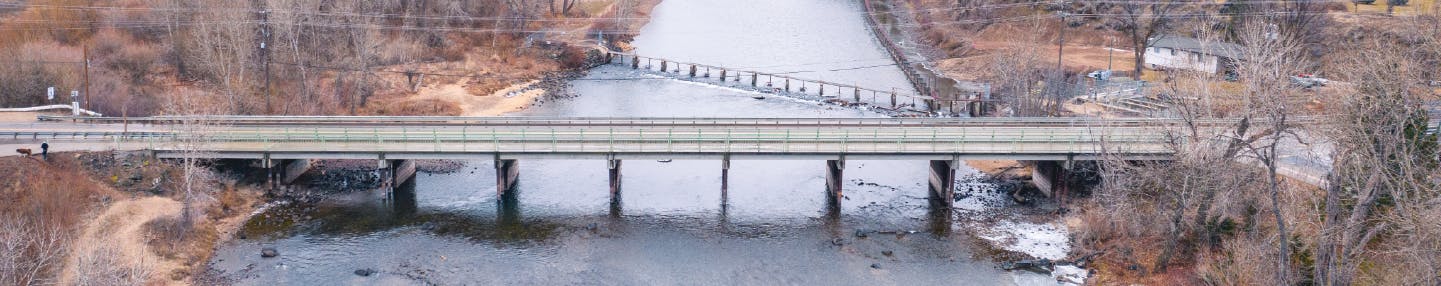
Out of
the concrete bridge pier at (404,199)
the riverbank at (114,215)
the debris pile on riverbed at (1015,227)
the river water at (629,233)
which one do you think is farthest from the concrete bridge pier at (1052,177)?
the riverbank at (114,215)

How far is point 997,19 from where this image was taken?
116 meters

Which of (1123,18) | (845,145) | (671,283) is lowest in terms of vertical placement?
(671,283)

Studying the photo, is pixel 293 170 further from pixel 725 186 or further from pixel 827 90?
pixel 827 90

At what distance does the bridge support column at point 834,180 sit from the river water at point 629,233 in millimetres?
505

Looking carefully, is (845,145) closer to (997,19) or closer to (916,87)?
(916,87)

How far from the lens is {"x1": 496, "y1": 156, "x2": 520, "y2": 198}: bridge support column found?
163 ft

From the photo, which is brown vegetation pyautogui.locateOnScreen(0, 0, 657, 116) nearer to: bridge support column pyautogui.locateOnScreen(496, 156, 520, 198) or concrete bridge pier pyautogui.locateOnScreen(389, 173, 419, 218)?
concrete bridge pier pyautogui.locateOnScreen(389, 173, 419, 218)

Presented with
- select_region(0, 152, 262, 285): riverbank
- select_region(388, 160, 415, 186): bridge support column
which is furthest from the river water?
select_region(0, 152, 262, 285): riverbank

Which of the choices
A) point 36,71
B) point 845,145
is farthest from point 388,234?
Answer: point 36,71

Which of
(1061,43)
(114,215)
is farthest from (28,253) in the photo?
(1061,43)

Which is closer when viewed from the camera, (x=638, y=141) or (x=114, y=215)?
(x=114, y=215)

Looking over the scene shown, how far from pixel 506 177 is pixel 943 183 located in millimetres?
20354

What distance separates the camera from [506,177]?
169 ft

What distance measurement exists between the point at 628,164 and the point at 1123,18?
214 feet
